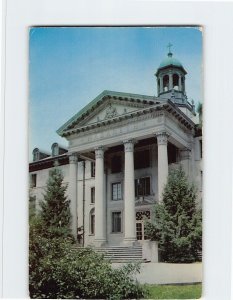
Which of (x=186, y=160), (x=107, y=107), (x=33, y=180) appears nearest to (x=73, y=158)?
(x=33, y=180)

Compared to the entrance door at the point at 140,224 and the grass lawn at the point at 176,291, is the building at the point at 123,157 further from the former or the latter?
the grass lawn at the point at 176,291

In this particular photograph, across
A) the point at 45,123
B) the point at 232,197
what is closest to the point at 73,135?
the point at 45,123

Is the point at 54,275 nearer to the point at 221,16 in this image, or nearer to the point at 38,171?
the point at 38,171

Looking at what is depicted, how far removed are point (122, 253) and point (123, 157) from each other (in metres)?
0.78

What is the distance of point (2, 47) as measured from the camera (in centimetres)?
503

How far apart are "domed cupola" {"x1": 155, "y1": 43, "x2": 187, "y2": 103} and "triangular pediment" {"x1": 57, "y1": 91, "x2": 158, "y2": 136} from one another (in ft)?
0.39

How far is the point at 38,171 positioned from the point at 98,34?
119cm

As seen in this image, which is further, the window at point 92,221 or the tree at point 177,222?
the window at point 92,221

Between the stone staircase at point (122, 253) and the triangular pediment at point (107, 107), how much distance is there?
1011 mm

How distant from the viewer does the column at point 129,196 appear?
5.24 m

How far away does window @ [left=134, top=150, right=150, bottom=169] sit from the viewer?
5.23 metres

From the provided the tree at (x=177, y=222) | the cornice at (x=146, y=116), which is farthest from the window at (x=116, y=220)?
the cornice at (x=146, y=116)

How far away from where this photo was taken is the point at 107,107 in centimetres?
525

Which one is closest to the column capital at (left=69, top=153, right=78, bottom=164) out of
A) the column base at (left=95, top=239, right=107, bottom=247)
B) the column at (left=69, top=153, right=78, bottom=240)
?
the column at (left=69, top=153, right=78, bottom=240)
